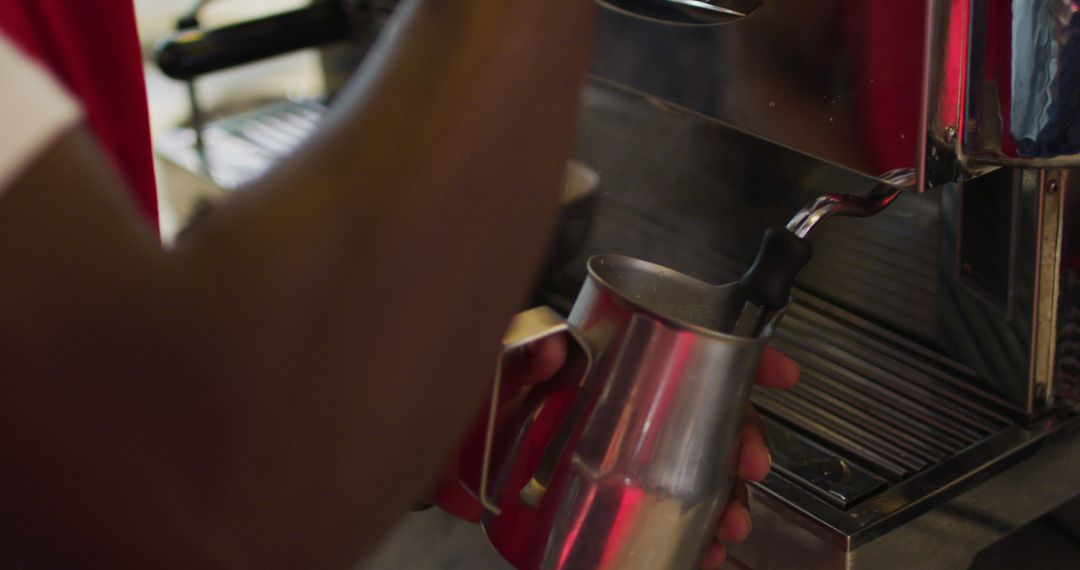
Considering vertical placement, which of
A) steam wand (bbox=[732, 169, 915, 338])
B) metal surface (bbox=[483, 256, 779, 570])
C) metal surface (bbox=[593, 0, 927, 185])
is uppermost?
metal surface (bbox=[593, 0, 927, 185])

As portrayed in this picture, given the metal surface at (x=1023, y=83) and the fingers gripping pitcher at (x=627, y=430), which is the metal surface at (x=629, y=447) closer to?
the fingers gripping pitcher at (x=627, y=430)

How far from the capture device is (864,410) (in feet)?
1.98

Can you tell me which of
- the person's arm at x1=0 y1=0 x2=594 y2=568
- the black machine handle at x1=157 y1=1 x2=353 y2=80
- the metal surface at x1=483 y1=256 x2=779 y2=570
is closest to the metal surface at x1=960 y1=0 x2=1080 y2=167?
the metal surface at x1=483 y1=256 x2=779 y2=570

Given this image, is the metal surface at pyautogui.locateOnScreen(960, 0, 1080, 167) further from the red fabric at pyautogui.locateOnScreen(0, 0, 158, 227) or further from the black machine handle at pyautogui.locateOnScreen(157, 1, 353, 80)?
the black machine handle at pyautogui.locateOnScreen(157, 1, 353, 80)

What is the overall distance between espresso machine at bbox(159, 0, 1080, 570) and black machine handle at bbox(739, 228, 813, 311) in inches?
2.4

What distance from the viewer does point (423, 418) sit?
276 millimetres

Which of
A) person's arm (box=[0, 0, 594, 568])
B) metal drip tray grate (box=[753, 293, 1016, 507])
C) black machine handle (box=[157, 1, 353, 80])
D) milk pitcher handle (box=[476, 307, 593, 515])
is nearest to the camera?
person's arm (box=[0, 0, 594, 568])

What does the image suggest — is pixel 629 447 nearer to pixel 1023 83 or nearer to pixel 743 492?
pixel 743 492

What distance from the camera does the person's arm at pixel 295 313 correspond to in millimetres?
230

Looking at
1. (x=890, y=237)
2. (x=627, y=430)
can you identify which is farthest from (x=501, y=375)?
(x=890, y=237)

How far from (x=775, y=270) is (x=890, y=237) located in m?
0.24

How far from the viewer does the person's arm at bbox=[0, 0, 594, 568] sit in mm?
230

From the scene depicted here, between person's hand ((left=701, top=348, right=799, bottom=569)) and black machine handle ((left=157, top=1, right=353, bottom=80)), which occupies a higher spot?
black machine handle ((left=157, top=1, right=353, bottom=80))

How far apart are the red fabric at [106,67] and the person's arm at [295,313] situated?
0.29 metres
